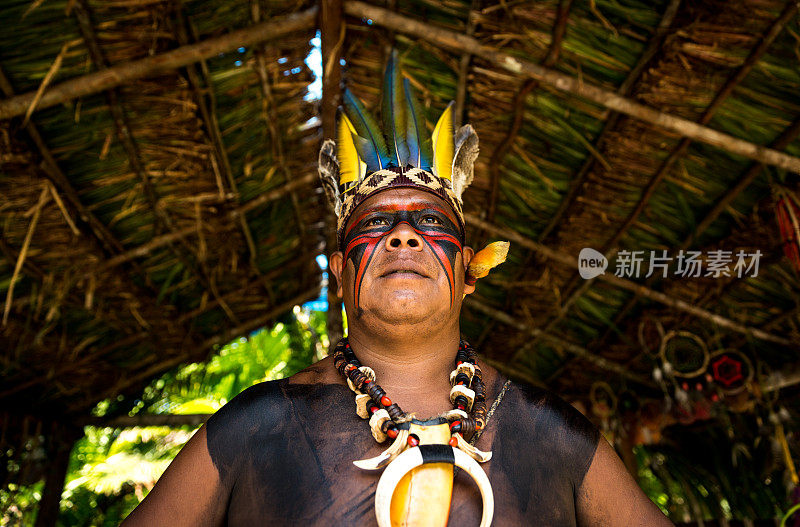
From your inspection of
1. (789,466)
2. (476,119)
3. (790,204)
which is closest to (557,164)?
(476,119)

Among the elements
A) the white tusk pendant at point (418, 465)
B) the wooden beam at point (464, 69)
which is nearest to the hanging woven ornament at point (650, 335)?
the wooden beam at point (464, 69)

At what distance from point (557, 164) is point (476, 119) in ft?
1.66

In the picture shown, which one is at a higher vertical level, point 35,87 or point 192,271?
point 35,87

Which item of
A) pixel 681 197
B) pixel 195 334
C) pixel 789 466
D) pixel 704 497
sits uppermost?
pixel 681 197

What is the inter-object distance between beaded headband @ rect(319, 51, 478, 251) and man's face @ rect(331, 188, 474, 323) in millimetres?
52

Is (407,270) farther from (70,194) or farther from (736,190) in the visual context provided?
(70,194)

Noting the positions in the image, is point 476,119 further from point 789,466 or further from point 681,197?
point 789,466

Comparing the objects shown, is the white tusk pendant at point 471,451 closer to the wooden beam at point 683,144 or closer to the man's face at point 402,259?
the man's face at point 402,259

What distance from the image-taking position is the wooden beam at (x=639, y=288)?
4.02m

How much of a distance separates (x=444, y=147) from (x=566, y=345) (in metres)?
3.11

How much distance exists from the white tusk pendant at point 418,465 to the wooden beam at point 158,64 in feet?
6.99

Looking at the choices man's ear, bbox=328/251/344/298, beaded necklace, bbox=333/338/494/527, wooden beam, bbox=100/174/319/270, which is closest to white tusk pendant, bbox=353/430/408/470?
beaded necklace, bbox=333/338/494/527

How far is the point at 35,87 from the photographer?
9.32 feet

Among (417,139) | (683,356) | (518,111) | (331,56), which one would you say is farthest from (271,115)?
(683,356)
